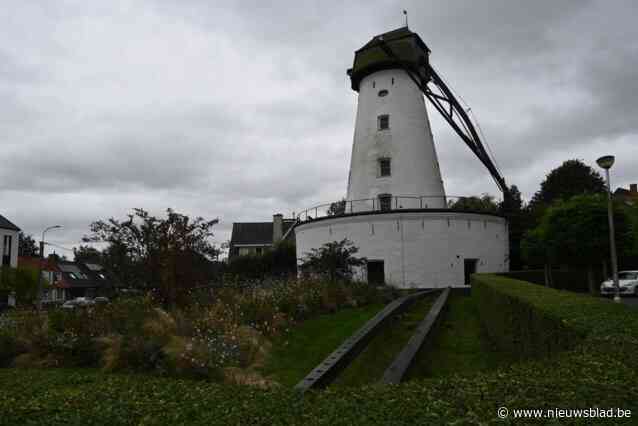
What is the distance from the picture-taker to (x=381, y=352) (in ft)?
34.8

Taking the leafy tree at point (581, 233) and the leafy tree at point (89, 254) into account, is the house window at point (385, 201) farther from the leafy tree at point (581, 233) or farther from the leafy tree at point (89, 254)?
the leafy tree at point (89, 254)

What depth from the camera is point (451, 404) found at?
3482mm

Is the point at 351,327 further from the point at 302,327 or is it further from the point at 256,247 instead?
the point at 256,247

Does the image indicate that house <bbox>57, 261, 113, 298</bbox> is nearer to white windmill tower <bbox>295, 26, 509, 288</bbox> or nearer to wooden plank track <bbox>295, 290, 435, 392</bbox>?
white windmill tower <bbox>295, 26, 509, 288</bbox>

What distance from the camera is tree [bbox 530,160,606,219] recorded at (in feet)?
132

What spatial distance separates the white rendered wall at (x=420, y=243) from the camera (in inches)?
1001

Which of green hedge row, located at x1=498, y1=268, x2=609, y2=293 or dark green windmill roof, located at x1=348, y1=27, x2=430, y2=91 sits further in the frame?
green hedge row, located at x1=498, y1=268, x2=609, y2=293

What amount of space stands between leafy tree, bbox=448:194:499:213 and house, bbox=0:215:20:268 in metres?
41.3

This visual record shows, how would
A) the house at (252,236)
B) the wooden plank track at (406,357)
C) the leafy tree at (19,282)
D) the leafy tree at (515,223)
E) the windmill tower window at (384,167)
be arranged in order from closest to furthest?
1. the wooden plank track at (406,357)
2. the windmill tower window at (384,167)
3. the leafy tree at (515,223)
4. the leafy tree at (19,282)
5. the house at (252,236)

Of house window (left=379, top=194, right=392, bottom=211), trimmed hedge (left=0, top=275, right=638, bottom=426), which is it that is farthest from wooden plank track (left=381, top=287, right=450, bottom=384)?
house window (left=379, top=194, right=392, bottom=211)

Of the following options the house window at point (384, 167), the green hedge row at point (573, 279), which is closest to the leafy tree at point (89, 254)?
the house window at point (384, 167)

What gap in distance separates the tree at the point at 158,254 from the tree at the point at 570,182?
34.6 meters

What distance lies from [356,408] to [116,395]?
275 cm

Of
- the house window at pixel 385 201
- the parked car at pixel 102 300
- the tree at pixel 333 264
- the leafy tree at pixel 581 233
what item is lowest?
the parked car at pixel 102 300
